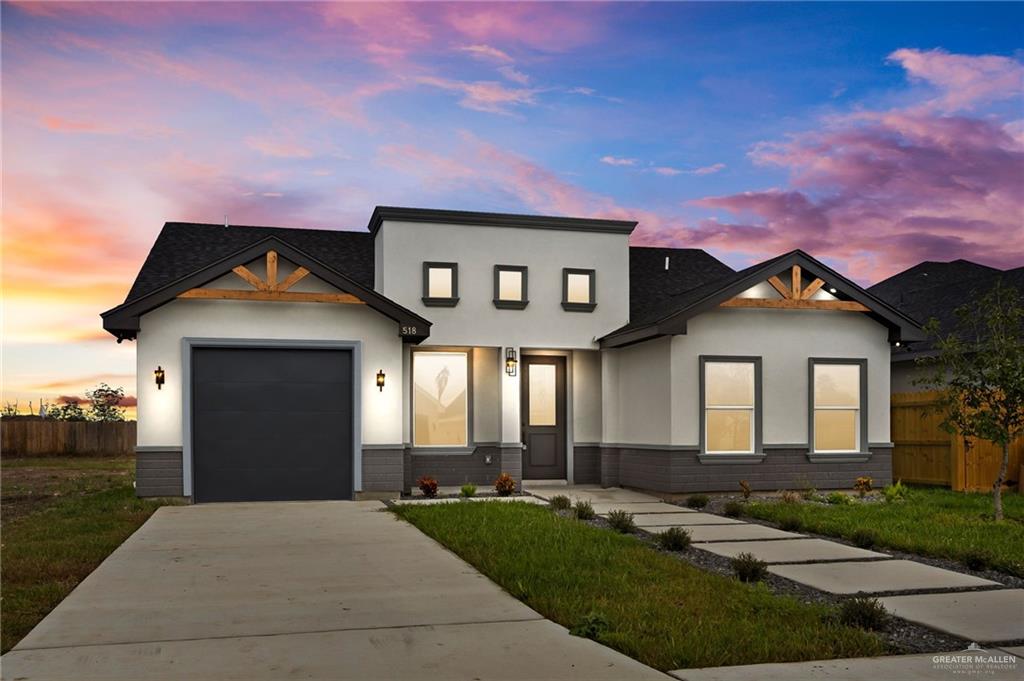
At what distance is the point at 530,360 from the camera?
1903cm

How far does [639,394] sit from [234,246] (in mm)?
9439

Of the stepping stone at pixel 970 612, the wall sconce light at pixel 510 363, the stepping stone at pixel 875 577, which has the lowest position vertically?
the stepping stone at pixel 875 577

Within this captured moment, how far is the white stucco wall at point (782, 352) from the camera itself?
16.4 metres

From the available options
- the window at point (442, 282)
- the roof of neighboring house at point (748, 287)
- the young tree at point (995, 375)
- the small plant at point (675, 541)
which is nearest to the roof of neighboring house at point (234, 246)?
the window at point (442, 282)

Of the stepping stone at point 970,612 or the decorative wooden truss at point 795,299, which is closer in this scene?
the stepping stone at point 970,612

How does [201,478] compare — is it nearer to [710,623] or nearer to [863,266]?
[710,623]

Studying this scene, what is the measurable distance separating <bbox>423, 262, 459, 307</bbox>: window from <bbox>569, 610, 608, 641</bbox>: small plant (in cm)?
1215

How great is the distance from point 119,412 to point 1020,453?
32.3 meters

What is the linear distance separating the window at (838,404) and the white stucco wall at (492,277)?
422 cm

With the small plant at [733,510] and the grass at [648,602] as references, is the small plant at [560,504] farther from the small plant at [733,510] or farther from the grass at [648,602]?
the grass at [648,602]

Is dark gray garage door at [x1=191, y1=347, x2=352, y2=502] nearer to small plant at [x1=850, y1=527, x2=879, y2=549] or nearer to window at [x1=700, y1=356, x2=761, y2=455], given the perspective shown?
window at [x1=700, y1=356, x2=761, y2=455]

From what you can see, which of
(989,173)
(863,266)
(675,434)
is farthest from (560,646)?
(863,266)

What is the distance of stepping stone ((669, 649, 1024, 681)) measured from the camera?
17.3 feet

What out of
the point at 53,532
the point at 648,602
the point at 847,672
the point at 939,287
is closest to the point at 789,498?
the point at 648,602
